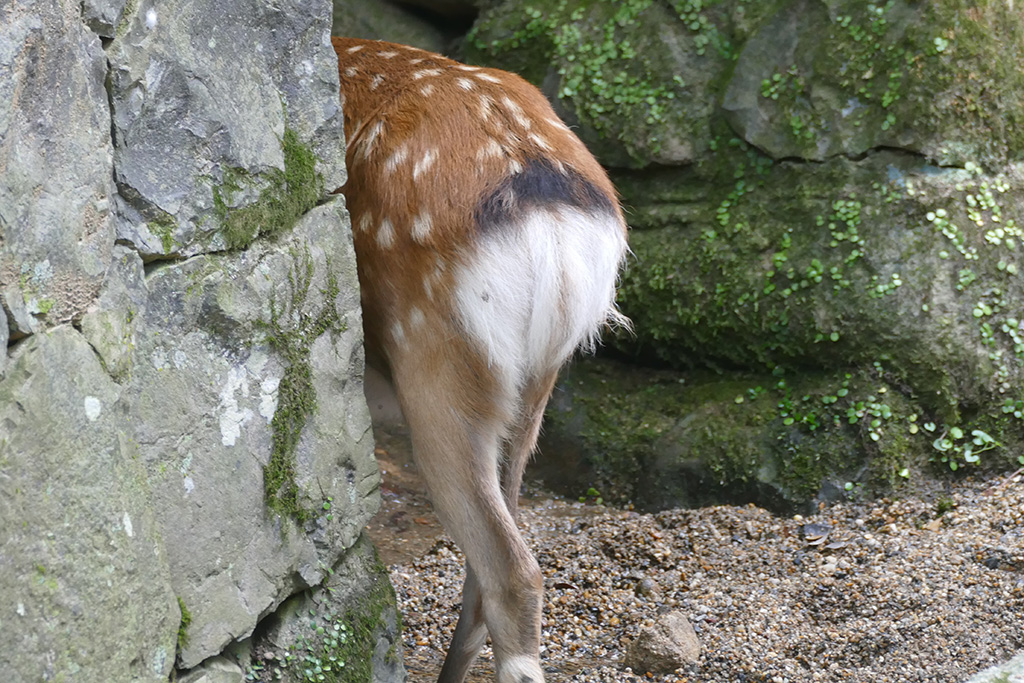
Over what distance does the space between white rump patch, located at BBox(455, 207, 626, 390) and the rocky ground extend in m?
1.25

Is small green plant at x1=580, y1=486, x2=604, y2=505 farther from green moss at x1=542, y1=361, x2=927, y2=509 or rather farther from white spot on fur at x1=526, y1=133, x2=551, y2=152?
white spot on fur at x1=526, y1=133, x2=551, y2=152

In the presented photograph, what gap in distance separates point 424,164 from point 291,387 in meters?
0.74

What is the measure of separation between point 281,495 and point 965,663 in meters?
2.06

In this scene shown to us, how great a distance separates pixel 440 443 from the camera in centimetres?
292

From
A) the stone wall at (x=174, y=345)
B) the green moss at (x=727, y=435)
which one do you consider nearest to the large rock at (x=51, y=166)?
the stone wall at (x=174, y=345)

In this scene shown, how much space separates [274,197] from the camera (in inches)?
106

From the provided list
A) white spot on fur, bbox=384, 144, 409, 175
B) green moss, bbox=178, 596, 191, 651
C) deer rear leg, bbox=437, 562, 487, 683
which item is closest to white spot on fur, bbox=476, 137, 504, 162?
white spot on fur, bbox=384, 144, 409, 175

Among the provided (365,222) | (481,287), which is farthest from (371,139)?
(481,287)

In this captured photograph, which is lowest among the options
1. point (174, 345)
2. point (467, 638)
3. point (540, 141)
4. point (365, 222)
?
point (467, 638)

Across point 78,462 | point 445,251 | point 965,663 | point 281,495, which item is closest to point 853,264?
point 965,663

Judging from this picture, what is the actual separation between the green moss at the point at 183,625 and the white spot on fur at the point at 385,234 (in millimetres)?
1122

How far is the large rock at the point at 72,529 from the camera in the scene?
1898 mm

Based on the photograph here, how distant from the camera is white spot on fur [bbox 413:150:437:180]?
3057mm

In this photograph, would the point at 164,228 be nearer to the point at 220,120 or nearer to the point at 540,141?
the point at 220,120
